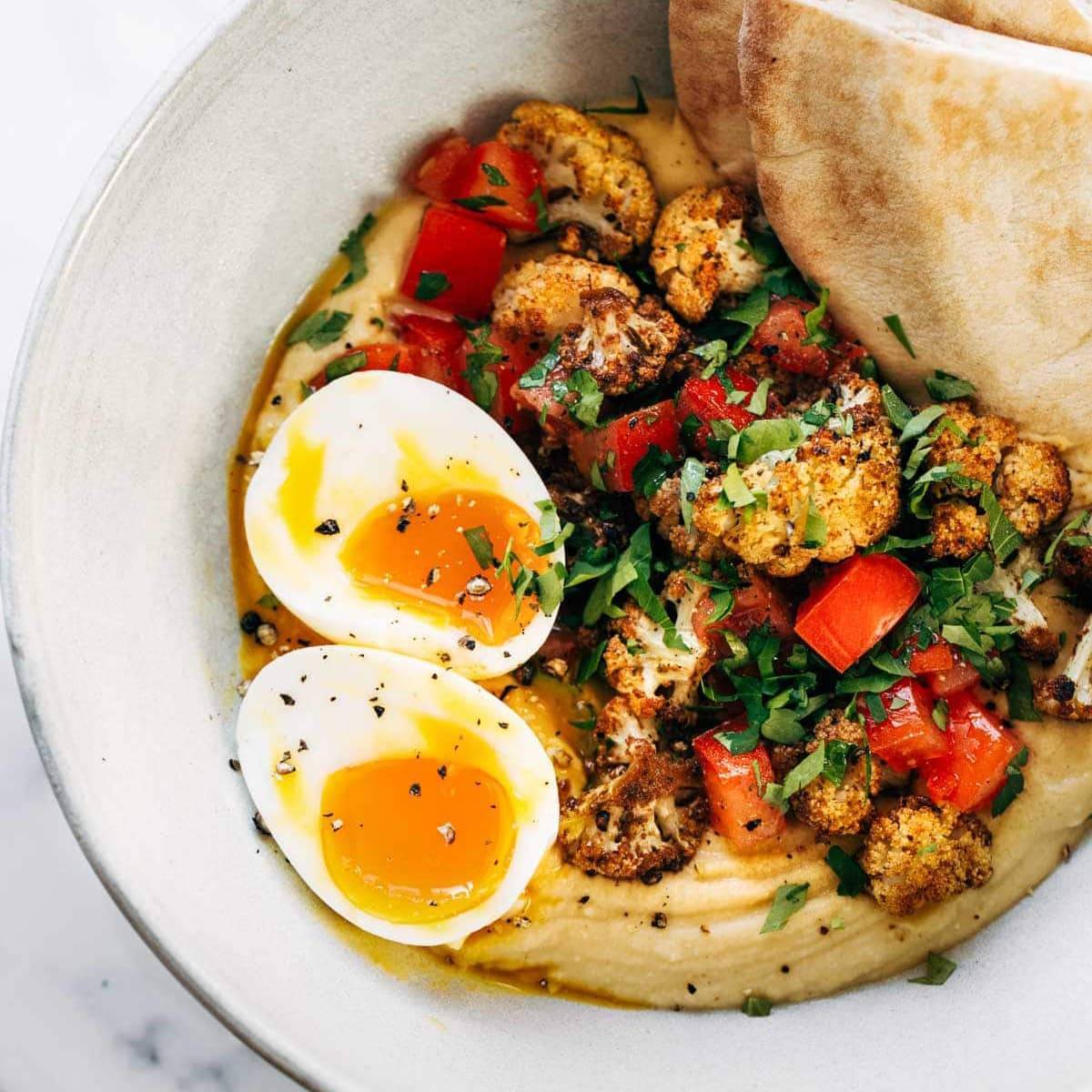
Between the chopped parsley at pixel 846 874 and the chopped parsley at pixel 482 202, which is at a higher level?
the chopped parsley at pixel 482 202

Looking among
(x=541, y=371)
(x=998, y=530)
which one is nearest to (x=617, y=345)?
(x=541, y=371)

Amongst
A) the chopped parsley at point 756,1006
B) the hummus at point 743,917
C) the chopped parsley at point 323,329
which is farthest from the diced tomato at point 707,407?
the chopped parsley at point 756,1006

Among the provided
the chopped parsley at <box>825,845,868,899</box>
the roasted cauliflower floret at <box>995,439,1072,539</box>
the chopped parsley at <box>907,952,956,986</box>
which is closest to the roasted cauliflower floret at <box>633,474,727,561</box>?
the roasted cauliflower floret at <box>995,439,1072,539</box>

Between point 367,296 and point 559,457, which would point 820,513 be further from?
point 367,296

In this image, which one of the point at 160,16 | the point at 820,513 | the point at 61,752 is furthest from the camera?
the point at 160,16

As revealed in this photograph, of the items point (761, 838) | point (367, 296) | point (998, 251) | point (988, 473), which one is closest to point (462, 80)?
point (367, 296)

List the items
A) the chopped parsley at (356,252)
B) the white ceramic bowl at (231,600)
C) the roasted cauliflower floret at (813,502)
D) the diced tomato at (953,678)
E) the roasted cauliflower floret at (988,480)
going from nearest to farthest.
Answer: the white ceramic bowl at (231,600), the roasted cauliflower floret at (813,502), the roasted cauliflower floret at (988,480), the diced tomato at (953,678), the chopped parsley at (356,252)

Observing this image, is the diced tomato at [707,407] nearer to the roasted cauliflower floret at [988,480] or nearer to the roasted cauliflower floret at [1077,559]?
the roasted cauliflower floret at [988,480]

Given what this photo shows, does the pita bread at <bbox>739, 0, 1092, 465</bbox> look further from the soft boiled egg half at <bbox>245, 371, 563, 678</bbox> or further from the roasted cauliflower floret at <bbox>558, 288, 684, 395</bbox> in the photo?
the soft boiled egg half at <bbox>245, 371, 563, 678</bbox>
